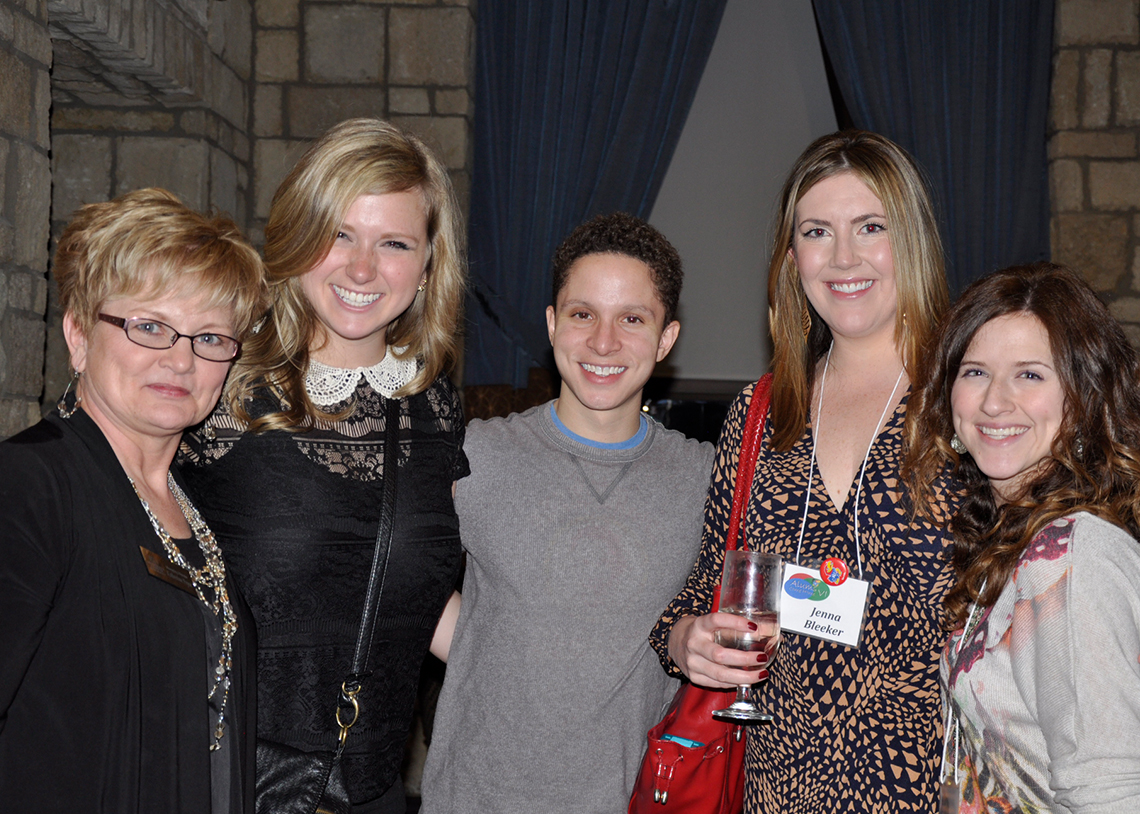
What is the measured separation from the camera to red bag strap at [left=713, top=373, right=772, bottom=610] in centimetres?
197

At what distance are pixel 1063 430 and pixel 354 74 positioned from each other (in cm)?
400

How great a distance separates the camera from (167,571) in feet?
4.91

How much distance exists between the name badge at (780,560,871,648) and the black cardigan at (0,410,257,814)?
1.07m

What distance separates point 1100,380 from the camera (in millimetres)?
1453

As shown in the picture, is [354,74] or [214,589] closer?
[214,589]

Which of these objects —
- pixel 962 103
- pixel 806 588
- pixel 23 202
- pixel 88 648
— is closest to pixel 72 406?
pixel 88 648

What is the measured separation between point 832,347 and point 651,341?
41cm

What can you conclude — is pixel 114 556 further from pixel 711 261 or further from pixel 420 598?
pixel 711 261

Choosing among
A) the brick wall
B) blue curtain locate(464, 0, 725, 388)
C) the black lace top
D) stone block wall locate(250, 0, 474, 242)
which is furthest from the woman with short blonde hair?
A: blue curtain locate(464, 0, 725, 388)

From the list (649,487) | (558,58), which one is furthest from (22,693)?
(558,58)

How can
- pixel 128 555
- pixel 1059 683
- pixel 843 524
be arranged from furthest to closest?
pixel 843 524
pixel 128 555
pixel 1059 683

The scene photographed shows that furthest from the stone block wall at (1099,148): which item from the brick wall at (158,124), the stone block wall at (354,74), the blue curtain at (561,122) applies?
the brick wall at (158,124)

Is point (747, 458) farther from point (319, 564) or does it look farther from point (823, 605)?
point (319, 564)

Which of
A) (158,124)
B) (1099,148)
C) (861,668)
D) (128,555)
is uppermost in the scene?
(1099,148)
